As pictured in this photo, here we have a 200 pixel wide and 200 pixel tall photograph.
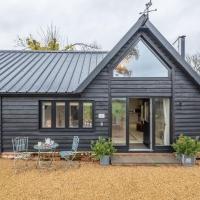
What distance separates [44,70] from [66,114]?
3.08 m

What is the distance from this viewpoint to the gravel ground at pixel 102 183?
6957 mm

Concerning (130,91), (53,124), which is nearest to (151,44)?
(130,91)

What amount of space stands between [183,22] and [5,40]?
76.9 ft

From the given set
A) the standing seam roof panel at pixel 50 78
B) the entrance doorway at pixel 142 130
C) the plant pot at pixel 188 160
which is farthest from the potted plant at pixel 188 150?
the standing seam roof panel at pixel 50 78

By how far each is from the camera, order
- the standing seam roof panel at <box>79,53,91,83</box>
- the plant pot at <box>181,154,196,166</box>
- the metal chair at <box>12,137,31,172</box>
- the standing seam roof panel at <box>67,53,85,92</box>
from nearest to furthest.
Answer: the plant pot at <box>181,154,196,166</box> < the metal chair at <box>12,137,31,172</box> < the standing seam roof panel at <box>67,53,85,92</box> < the standing seam roof panel at <box>79,53,91,83</box>

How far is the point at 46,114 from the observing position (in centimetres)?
1141

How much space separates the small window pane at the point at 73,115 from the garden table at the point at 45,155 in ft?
4.17

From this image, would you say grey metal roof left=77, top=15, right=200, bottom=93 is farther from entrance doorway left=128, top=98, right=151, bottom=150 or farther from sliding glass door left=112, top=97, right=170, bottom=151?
entrance doorway left=128, top=98, right=151, bottom=150

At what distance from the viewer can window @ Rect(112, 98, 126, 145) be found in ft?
37.3

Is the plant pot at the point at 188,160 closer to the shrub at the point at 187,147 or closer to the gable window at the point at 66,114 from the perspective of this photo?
the shrub at the point at 187,147

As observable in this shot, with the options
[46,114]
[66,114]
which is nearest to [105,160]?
[66,114]

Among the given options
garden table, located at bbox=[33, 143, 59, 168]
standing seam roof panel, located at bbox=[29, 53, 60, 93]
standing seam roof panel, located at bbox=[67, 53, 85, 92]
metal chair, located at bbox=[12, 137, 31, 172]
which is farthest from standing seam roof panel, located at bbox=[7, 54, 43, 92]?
garden table, located at bbox=[33, 143, 59, 168]

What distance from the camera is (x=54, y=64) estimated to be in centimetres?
1412

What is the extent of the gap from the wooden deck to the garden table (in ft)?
7.54
